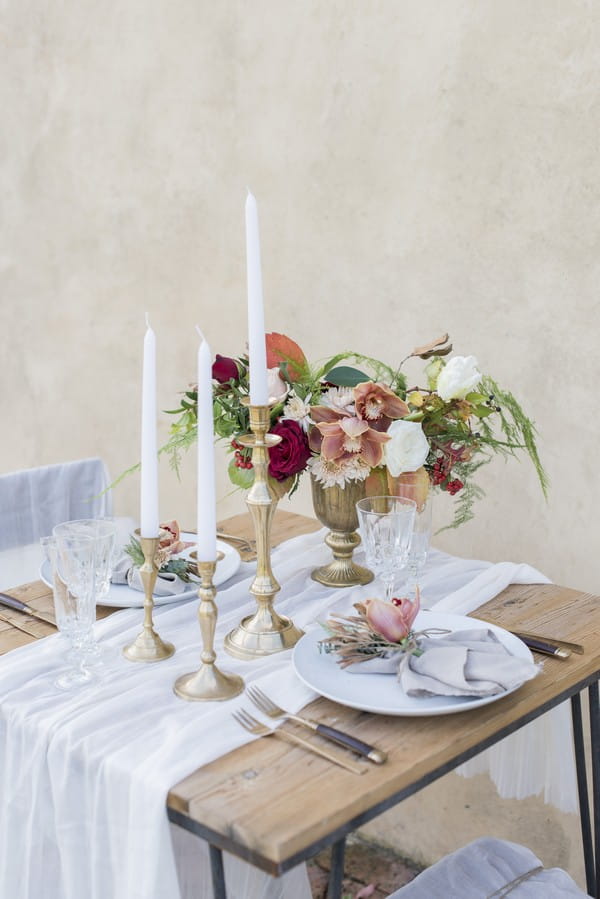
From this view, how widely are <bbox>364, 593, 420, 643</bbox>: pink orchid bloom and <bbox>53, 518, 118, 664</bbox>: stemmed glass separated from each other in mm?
350

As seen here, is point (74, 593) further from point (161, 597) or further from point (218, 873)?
point (218, 873)

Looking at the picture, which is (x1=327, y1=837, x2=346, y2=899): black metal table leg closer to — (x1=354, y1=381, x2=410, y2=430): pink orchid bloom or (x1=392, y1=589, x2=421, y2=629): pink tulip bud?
(x1=392, y1=589, x2=421, y2=629): pink tulip bud

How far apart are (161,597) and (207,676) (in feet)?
1.04

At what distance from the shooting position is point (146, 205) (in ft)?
9.32

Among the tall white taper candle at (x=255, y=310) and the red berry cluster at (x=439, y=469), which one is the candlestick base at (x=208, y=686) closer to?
the tall white taper candle at (x=255, y=310)

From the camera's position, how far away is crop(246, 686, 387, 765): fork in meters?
0.98

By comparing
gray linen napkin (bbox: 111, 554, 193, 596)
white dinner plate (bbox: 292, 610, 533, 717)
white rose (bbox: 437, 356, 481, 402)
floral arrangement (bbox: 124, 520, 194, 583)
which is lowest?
white dinner plate (bbox: 292, 610, 533, 717)

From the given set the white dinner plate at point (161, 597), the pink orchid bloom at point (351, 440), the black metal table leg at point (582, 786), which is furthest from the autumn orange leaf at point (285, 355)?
the black metal table leg at point (582, 786)

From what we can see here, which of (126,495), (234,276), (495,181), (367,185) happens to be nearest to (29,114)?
(234,276)

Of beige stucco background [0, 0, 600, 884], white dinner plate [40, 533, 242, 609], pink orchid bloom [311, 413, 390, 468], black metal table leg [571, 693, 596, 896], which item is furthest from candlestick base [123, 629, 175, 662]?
beige stucco background [0, 0, 600, 884]

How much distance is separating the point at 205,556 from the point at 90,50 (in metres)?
2.39

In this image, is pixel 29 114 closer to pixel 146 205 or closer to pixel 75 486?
pixel 146 205

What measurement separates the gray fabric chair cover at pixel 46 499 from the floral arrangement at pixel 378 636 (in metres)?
0.89

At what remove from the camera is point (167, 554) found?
151cm
